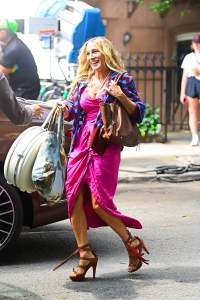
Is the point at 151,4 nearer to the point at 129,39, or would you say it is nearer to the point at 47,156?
the point at 129,39

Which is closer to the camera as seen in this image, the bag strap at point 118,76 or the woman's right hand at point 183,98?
the bag strap at point 118,76

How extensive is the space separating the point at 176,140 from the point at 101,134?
8608 mm

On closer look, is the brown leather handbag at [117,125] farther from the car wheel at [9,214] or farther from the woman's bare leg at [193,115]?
the woman's bare leg at [193,115]

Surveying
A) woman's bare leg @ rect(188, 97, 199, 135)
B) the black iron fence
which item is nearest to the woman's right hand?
woman's bare leg @ rect(188, 97, 199, 135)

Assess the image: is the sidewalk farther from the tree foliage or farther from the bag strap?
the bag strap

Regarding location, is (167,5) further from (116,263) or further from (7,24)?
(116,263)

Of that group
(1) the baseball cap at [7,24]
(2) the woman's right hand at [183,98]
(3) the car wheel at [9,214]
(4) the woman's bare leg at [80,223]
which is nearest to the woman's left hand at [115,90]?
(4) the woman's bare leg at [80,223]

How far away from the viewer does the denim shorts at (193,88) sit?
13547 millimetres

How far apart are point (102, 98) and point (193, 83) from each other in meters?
7.89

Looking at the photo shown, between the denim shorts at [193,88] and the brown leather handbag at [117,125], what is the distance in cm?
782

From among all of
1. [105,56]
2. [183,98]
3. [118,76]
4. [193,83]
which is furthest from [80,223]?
[183,98]

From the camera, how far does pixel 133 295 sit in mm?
5613

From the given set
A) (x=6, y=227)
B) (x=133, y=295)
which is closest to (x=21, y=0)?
(x=6, y=227)

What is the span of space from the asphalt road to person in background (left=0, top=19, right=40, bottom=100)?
175 cm
